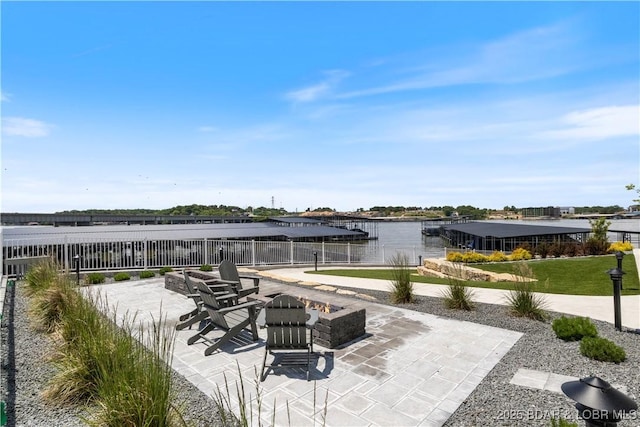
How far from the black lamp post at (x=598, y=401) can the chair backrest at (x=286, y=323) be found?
292 cm

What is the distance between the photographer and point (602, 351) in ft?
15.4

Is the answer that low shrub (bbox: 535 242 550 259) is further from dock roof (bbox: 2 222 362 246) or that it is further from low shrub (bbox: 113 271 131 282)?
low shrub (bbox: 113 271 131 282)

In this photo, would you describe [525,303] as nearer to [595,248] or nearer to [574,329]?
[574,329]

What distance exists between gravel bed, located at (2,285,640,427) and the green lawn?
2580mm

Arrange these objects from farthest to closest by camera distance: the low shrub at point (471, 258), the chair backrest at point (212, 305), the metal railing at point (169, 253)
Result: the low shrub at point (471, 258)
the metal railing at point (169, 253)
the chair backrest at point (212, 305)

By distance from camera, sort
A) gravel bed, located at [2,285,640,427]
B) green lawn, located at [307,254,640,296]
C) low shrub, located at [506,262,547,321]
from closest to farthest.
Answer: gravel bed, located at [2,285,640,427] → low shrub, located at [506,262,547,321] → green lawn, located at [307,254,640,296]

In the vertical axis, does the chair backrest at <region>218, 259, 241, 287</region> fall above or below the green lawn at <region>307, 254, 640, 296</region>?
above

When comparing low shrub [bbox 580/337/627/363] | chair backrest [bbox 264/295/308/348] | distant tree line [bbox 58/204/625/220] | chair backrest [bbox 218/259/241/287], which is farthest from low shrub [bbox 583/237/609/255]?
distant tree line [bbox 58/204/625/220]

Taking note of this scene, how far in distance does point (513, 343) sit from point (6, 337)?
865 centimetres

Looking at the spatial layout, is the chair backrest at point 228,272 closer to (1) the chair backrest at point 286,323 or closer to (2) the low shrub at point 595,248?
(1) the chair backrest at point 286,323

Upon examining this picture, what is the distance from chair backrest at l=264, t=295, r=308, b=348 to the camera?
438 centimetres

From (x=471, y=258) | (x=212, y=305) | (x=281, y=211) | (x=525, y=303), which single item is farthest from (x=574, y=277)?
(x=281, y=211)

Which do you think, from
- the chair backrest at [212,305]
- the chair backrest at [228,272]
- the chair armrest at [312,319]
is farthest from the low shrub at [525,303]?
the chair backrest at [228,272]

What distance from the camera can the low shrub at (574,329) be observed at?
17.7 ft
